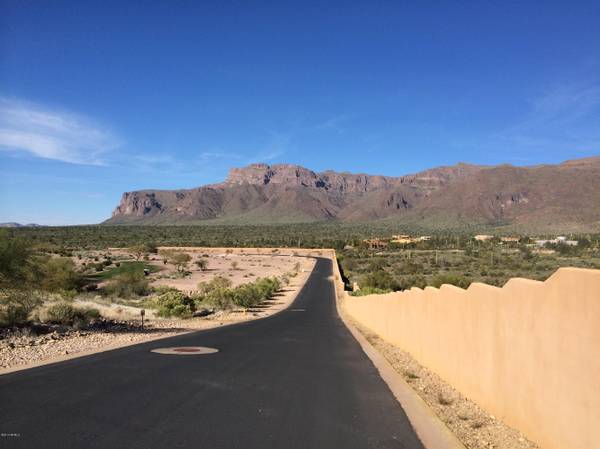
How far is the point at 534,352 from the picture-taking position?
6656mm

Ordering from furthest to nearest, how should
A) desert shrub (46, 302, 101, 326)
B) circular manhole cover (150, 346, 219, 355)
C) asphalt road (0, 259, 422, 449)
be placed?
1. desert shrub (46, 302, 101, 326)
2. circular manhole cover (150, 346, 219, 355)
3. asphalt road (0, 259, 422, 449)

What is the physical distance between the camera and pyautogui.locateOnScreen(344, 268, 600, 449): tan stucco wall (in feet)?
18.1

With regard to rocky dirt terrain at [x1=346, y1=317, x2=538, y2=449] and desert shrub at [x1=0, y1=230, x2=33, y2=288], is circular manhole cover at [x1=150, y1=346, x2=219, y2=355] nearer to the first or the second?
rocky dirt terrain at [x1=346, y1=317, x2=538, y2=449]

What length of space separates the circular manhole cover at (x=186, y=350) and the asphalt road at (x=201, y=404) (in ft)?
2.28

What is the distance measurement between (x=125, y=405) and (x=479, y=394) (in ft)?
18.5

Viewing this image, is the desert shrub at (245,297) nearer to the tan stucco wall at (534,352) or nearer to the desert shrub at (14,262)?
the desert shrub at (14,262)

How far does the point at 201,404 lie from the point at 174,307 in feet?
80.8

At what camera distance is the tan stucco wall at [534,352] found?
18.1 feet

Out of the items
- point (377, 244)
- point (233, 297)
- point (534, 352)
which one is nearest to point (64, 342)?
point (534, 352)

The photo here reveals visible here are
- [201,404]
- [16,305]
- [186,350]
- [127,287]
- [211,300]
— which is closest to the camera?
[201,404]

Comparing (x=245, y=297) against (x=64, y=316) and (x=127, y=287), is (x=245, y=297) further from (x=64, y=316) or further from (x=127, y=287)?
(x=64, y=316)

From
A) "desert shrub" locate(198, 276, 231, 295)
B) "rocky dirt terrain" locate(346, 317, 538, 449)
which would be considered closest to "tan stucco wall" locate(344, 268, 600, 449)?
"rocky dirt terrain" locate(346, 317, 538, 449)

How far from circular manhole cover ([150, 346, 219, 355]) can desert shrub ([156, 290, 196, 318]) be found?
53.8 ft

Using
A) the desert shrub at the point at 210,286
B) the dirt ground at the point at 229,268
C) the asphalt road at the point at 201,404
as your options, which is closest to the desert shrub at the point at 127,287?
the desert shrub at the point at 210,286
